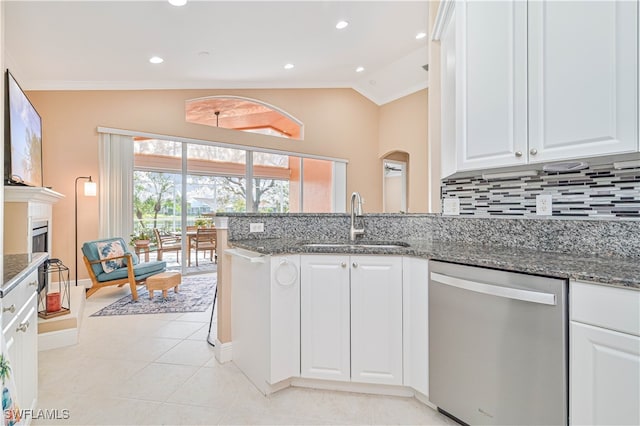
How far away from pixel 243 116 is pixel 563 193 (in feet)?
18.0

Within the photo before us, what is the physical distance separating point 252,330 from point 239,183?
4.43 meters

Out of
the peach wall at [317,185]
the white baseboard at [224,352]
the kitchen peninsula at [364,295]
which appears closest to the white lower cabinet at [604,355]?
the kitchen peninsula at [364,295]

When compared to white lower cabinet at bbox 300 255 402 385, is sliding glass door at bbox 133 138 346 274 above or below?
above

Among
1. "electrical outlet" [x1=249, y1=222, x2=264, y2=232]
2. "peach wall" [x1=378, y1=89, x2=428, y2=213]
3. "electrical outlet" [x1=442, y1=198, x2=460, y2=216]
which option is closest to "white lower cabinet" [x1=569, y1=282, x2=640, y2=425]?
"electrical outlet" [x1=442, y1=198, x2=460, y2=216]

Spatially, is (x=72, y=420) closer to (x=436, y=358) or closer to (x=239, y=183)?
(x=436, y=358)

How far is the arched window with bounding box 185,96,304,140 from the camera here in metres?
5.60

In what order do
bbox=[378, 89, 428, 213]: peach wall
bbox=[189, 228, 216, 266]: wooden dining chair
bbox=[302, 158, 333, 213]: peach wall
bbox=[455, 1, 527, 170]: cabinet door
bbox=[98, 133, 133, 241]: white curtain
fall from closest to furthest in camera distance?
bbox=[455, 1, 527, 170]: cabinet door, bbox=[98, 133, 133, 241]: white curtain, bbox=[189, 228, 216, 266]: wooden dining chair, bbox=[378, 89, 428, 213]: peach wall, bbox=[302, 158, 333, 213]: peach wall

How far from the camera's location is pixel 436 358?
5.29 feet

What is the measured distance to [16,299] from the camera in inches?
51.3

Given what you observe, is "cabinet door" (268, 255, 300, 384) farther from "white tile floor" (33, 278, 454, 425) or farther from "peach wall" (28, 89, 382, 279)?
"peach wall" (28, 89, 382, 279)

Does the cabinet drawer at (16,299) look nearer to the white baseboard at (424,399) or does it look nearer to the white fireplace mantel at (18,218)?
the white fireplace mantel at (18,218)

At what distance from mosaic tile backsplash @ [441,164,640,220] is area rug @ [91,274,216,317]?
122 inches

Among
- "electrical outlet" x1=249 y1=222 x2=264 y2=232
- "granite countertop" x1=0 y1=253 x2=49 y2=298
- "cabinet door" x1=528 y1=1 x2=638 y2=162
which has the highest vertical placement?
"cabinet door" x1=528 y1=1 x2=638 y2=162

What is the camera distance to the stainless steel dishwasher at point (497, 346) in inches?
46.9
